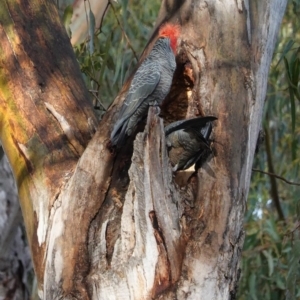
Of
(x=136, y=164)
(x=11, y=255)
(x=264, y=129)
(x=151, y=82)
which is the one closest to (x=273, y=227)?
(x=264, y=129)

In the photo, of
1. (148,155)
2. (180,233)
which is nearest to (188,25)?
(148,155)

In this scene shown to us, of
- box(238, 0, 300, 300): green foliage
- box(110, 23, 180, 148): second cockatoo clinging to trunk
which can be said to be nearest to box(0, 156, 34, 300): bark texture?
box(238, 0, 300, 300): green foliage

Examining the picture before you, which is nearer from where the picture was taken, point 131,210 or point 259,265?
point 131,210

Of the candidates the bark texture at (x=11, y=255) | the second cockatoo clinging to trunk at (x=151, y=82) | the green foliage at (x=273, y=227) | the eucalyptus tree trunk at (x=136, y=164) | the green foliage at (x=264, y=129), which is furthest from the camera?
the bark texture at (x=11, y=255)

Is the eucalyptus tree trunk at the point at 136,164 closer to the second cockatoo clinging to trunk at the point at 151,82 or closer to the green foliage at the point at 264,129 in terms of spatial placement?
the second cockatoo clinging to trunk at the point at 151,82

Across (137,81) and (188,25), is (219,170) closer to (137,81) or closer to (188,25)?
(137,81)

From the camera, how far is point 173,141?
1435 mm

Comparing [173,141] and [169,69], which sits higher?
[169,69]

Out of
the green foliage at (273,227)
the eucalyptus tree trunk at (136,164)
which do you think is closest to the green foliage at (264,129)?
the green foliage at (273,227)

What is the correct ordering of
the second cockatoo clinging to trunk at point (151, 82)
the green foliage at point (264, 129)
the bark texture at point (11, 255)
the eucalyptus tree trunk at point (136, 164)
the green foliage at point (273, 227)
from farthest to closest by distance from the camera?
the bark texture at point (11, 255) < the green foliage at point (273, 227) < the green foliage at point (264, 129) < the second cockatoo clinging to trunk at point (151, 82) < the eucalyptus tree trunk at point (136, 164)

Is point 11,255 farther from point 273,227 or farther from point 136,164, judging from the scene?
point 136,164

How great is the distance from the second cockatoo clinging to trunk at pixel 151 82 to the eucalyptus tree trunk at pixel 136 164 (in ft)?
0.12

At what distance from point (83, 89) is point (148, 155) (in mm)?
426

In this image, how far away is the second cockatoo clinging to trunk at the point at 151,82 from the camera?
1403 millimetres
